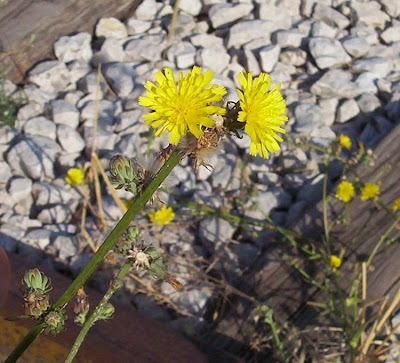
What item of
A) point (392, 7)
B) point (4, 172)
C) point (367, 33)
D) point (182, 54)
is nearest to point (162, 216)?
point (4, 172)

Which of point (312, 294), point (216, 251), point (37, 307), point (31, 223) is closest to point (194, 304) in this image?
point (216, 251)

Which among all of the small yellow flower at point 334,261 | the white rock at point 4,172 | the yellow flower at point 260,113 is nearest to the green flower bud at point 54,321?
the yellow flower at point 260,113

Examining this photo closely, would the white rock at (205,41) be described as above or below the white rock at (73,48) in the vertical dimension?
below

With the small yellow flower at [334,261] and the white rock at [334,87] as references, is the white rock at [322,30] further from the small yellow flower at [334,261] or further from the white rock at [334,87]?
the small yellow flower at [334,261]

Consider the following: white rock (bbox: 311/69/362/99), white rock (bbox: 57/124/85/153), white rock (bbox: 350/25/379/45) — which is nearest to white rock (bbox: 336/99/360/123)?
white rock (bbox: 311/69/362/99)

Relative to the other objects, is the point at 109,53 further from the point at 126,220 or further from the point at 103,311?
the point at 126,220
